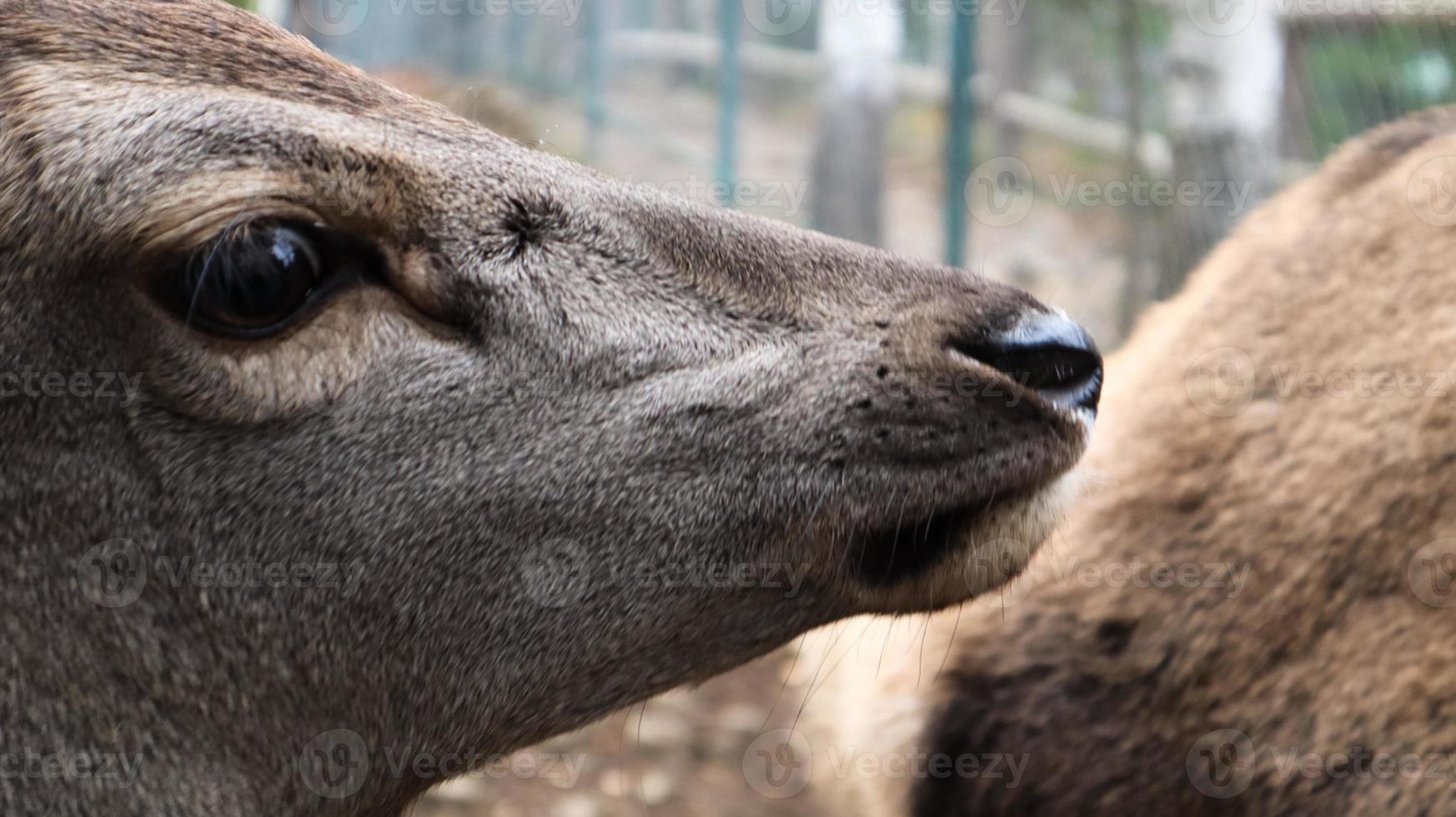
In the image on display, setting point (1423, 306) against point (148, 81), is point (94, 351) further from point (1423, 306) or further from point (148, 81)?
point (1423, 306)

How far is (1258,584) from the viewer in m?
3.05

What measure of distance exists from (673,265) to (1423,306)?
1.82 metres

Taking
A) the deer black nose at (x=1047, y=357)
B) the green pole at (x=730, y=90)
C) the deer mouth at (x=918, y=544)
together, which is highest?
the deer black nose at (x=1047, y=357)

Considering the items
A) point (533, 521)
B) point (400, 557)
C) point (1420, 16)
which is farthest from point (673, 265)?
point (1420, 16)

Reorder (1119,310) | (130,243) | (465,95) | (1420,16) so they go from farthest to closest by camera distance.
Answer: (1119,310)
(1420,16)
(465,95)
(130,243)

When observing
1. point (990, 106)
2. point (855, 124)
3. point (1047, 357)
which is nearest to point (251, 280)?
point (1047, 357)

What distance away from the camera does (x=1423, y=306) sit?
3133 mm

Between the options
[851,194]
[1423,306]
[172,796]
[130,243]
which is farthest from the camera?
[851,194]

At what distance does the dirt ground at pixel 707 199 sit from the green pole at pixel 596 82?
4.0 inches

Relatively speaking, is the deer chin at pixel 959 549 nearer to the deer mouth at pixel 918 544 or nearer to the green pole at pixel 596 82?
the deer mouth at pixel 918 544

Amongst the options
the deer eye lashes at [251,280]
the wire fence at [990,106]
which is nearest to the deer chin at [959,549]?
the deer eye lashes at [251,280]

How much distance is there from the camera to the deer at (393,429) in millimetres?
2139

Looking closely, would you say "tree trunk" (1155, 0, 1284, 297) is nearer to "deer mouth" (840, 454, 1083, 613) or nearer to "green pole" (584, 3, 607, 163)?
"deer mouth" (840, 454, 1083, 613)

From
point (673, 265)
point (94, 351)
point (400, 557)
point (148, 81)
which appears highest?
point (148, 81)
